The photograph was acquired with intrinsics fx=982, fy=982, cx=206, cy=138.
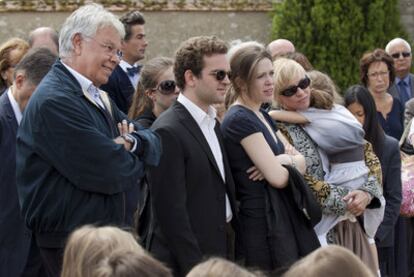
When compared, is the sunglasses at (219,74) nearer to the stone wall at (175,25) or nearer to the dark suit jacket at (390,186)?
the dark suit jacket at (390,186)

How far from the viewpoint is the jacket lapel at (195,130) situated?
5348mm

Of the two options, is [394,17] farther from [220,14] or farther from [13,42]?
[13,42]

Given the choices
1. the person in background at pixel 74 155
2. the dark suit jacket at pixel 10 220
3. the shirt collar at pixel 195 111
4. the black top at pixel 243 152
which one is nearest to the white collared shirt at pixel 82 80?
the person in background at pixel 74 155

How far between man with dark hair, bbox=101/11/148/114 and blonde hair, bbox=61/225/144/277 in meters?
3.31

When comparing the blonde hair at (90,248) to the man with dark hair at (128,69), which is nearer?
the blonde hair at (90,248)

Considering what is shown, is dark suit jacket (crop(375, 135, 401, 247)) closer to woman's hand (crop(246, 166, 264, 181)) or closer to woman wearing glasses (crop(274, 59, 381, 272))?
woman wearing glasses (crop(274, 59, 381, 272))

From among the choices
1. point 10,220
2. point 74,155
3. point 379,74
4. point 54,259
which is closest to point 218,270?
point 74,155

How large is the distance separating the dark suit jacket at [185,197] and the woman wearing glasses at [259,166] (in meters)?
0.23

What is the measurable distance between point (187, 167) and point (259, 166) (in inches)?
19.6

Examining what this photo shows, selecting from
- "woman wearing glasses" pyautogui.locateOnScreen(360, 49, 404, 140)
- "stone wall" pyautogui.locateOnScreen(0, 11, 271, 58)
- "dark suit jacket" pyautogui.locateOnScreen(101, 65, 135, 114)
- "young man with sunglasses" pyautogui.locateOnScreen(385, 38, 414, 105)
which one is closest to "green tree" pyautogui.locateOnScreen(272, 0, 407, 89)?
"stone wall" pyautogui.locateOnScreen(0, 11, 271, 58)

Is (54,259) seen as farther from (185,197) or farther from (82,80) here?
(82,80)

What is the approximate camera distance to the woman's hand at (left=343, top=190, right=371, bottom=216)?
20.2ft

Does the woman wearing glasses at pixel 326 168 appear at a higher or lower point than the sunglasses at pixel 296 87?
lower

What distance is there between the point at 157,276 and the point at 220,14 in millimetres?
10960
